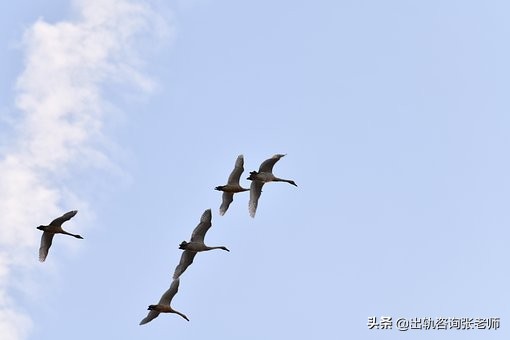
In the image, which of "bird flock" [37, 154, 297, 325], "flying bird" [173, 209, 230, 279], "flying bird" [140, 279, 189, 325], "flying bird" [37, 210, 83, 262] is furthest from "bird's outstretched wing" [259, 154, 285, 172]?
"flying bird" [37, 210, 83, 262]

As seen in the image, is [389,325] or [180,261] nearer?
[389,325]

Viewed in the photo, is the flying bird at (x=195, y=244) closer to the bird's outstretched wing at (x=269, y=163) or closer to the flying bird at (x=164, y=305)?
the flying bird at (x=164, y=305)

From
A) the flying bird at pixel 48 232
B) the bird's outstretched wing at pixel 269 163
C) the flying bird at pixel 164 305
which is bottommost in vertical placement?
the flying bird at pixel 164 305

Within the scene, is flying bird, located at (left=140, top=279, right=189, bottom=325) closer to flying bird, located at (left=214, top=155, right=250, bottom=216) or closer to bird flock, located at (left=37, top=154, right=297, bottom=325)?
bird flock, located at (left=37, top=154, right=297, bottom=325)

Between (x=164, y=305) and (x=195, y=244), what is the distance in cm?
334

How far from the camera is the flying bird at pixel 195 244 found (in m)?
45.1

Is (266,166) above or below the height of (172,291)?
above

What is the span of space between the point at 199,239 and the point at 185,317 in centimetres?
436

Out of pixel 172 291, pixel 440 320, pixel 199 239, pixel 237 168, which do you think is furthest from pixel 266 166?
pixel 440 320

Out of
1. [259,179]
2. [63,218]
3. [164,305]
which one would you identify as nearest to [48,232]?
[63,218]

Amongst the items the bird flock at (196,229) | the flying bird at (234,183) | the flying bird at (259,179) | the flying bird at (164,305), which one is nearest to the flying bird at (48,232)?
the bird flock at (196,229)

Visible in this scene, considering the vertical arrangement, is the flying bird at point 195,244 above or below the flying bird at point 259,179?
below

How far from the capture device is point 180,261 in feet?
149

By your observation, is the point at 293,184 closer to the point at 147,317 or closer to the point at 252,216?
the point at 252,216
